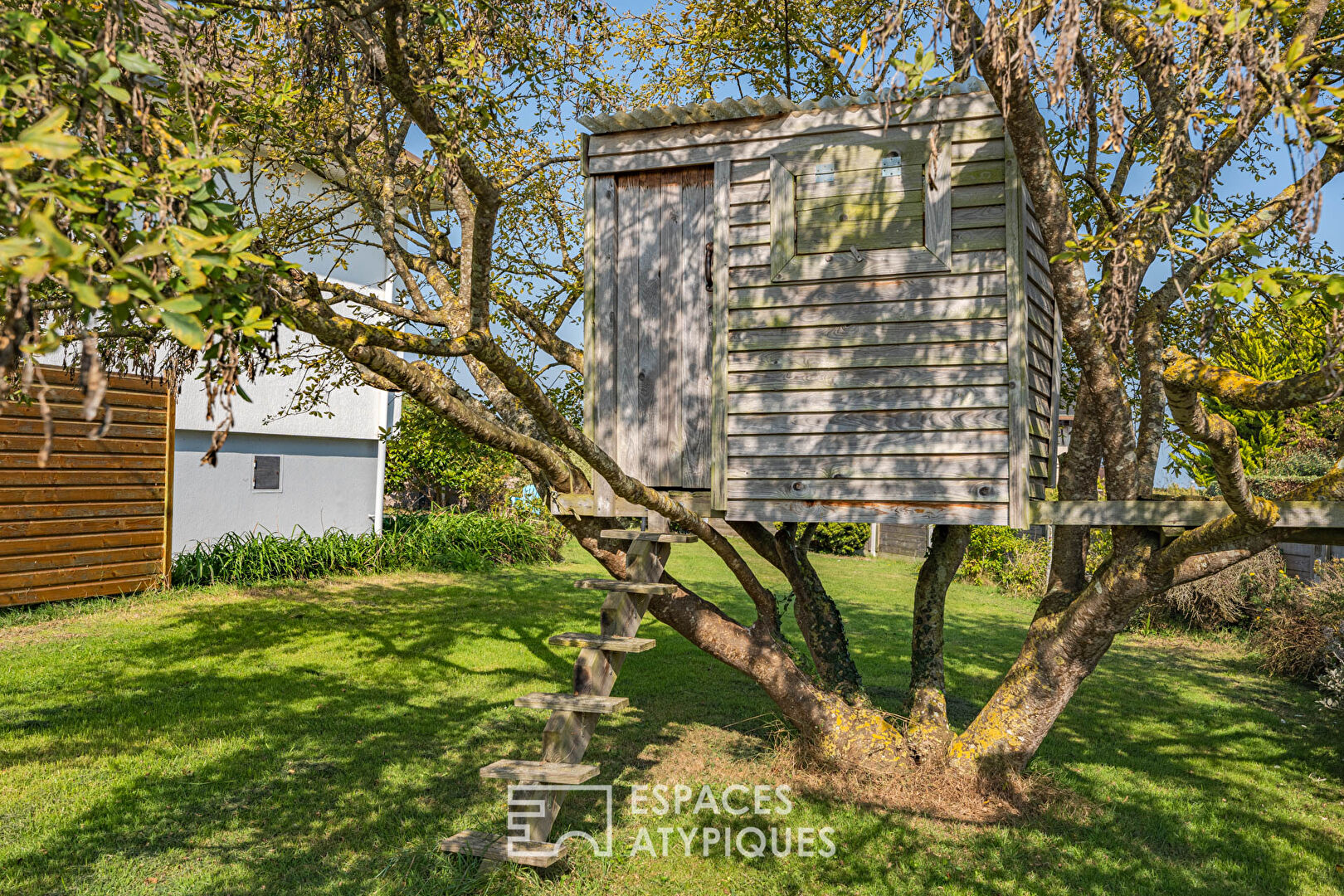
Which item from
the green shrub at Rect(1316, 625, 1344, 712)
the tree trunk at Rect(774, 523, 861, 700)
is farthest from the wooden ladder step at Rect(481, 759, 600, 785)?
the green shrub at Rect(1316, 625, 1344, 712)

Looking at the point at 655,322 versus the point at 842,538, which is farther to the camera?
the point at 842,538

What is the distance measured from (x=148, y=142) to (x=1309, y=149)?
4.66 m

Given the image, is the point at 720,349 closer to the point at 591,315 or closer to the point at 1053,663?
the point at 591,315

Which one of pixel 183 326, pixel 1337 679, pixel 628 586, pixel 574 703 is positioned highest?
pixel 183 326

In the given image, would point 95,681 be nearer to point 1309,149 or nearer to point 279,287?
point 279,287

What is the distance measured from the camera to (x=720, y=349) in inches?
270

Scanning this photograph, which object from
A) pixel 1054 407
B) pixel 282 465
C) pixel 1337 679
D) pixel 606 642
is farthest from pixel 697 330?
pixel 282 465

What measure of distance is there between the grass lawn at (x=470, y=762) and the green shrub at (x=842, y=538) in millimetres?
10648

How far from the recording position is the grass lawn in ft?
18.5

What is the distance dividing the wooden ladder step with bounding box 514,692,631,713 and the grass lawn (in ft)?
3.44

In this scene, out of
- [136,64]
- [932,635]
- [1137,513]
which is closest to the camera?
[136,64]

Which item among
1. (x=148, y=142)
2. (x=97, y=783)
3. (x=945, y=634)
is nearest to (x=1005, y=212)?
(x=148, y=142)

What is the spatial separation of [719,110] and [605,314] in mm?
1848

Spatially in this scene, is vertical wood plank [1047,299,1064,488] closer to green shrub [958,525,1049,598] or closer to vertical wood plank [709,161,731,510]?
vertical wood plank [709,161,731,510]
